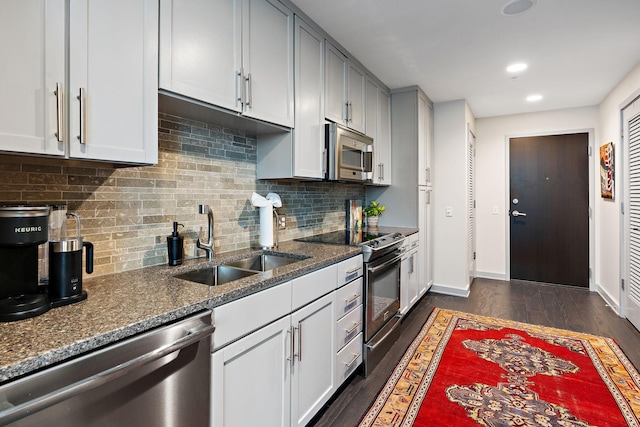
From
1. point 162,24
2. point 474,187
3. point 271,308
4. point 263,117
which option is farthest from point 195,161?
point 474,187

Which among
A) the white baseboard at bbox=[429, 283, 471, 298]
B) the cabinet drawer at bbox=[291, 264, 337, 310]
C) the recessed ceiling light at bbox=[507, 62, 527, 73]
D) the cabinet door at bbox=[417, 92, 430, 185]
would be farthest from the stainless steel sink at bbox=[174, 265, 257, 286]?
the white baseboard at bbox=[429, 283, 471, 298]

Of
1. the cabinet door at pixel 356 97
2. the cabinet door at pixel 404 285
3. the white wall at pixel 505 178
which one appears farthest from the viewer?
the white wall at pixel 505 178

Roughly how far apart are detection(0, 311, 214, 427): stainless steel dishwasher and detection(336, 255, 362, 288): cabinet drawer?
100 centimetres

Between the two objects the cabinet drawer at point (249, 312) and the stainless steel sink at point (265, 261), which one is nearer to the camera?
the cabinet drawer at point (249, 312)

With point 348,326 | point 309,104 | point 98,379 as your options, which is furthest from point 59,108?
point 348,326

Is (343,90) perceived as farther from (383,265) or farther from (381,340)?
(381,340)

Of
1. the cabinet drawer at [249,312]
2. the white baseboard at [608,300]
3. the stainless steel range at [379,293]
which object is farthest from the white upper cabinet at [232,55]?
the white baseboard at [608,300]

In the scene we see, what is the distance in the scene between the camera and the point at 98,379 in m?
0.82

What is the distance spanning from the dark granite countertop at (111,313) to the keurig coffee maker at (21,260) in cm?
4

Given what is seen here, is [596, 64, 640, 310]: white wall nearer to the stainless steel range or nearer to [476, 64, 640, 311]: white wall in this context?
[476, 64, 640, 311]: white wall

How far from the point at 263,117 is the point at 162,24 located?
65 cm

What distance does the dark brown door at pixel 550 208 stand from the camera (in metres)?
4.47

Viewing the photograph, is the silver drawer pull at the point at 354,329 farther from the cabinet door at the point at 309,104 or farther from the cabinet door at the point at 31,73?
the cabinet door at the point at 31,73

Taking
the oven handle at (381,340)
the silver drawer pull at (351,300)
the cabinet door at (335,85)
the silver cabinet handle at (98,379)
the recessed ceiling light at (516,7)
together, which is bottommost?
the oven handle at (381,340)
